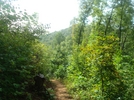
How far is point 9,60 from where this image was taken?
16.2ft

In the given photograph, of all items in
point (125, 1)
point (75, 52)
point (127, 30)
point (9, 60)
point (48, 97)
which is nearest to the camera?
point (9, 60)

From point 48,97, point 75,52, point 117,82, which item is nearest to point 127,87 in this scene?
point 117,82

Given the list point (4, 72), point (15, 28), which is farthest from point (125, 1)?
point (4, 72)

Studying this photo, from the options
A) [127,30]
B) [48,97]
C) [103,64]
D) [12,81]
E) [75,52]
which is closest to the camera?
[12,81]

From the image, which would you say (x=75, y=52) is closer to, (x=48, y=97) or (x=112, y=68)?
(x=48, y=97)

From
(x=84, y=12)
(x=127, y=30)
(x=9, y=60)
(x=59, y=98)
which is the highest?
(x=84, y=12)

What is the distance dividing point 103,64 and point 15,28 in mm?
3409

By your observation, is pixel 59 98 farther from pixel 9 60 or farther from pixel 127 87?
pixel 9 60

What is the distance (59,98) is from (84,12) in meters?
16.4

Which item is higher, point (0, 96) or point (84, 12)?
point (84, 12)

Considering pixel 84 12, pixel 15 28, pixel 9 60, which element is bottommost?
pixel 9 60

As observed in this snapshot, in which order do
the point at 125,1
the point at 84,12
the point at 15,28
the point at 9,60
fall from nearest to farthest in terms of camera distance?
the point at 9,60
the point at 15,28
the point at 125,1
the point at 84,12

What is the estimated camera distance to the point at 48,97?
8922mm

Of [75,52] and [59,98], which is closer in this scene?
[59,98]
